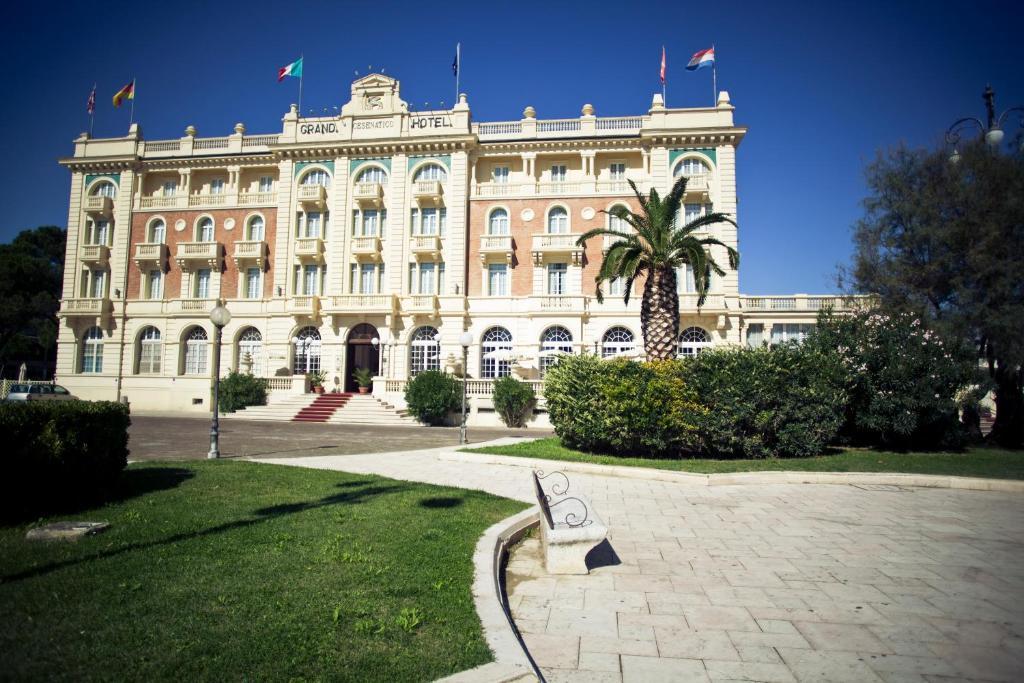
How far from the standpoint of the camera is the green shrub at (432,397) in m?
25.3

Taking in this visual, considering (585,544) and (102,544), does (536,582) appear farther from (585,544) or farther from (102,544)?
(102,544)

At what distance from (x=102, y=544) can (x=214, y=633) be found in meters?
2.82

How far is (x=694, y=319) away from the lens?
29.6 m

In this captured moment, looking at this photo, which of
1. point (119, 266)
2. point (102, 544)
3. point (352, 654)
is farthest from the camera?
point (119, 266)

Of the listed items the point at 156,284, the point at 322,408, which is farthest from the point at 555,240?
the point at 156,284

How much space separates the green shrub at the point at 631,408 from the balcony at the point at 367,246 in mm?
20868

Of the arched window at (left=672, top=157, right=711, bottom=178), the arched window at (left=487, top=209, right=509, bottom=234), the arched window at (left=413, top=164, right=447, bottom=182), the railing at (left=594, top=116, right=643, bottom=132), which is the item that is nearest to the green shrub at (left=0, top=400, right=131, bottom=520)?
the arched window at (left=487, top=209, right=509, bottom=234)

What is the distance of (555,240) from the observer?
31.1 m

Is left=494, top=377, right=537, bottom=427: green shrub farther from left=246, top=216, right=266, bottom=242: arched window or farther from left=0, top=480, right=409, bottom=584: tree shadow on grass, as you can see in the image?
left=246, top=216, right=266, bottom=242: arched window

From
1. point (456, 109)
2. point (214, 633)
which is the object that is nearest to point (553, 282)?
point (456, 109)

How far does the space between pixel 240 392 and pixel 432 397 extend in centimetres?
1175

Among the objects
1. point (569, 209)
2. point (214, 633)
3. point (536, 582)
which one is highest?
point (569, 209)

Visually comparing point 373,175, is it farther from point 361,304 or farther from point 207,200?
point 207,200

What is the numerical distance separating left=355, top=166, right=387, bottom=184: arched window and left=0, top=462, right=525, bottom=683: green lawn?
1136 inches
